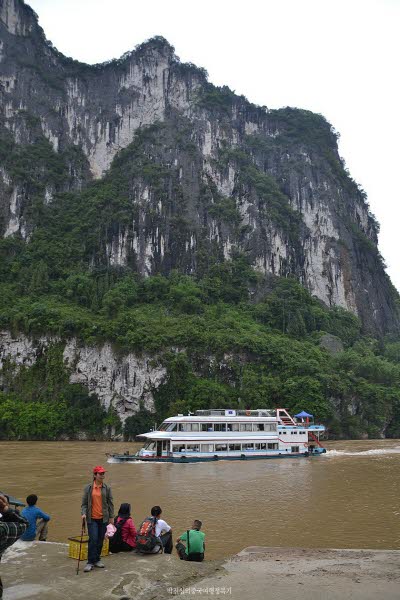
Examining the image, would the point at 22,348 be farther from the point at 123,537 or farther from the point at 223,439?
the point at 123,537

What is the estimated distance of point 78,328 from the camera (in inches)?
2253

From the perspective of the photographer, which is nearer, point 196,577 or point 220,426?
point 196,577

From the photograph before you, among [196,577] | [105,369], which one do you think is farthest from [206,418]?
[196,577]

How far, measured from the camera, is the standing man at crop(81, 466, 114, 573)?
772cm

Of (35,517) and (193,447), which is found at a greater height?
(193,447)

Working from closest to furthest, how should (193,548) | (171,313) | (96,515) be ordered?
(96,515)
(193,548)
(171,313)

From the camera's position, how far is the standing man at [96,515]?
25.3 feet

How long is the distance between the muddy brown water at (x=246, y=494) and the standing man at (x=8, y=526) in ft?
26.4

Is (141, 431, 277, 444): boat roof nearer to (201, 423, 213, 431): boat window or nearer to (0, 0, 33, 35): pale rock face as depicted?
(201, 423, 213, 431): boat window

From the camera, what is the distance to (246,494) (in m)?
21.2

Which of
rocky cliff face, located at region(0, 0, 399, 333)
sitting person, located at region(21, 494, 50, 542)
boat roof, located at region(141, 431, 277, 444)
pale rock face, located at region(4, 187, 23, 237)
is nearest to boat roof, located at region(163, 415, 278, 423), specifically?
boat roof, located at region(141, 431, 277, 444)

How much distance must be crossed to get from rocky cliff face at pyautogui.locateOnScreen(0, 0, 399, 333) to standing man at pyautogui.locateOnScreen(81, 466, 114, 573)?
76.3m

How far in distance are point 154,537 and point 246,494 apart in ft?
44.2

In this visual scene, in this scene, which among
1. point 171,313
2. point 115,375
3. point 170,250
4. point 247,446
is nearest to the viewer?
point 247,446
